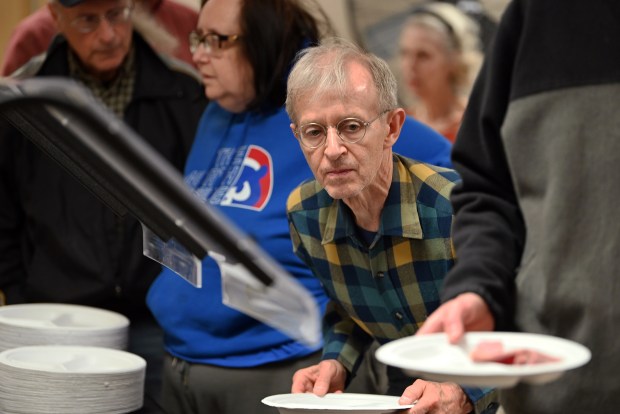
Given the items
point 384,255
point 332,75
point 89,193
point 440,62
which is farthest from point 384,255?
point 440,62

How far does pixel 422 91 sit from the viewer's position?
13.5 feet

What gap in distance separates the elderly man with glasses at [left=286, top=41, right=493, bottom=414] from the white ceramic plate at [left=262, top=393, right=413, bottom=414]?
2.4 inches

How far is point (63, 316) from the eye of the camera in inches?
102

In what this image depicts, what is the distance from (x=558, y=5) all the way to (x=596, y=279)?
360 mm

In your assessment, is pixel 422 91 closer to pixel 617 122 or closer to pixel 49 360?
pixel 49 360

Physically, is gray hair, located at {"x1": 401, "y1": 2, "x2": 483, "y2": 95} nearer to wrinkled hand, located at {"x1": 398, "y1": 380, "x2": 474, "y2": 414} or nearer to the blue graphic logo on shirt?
the blue graphic logo on shirt

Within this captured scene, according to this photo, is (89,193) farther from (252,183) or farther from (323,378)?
(323,378)

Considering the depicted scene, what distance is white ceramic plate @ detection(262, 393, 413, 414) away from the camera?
67.8 inches

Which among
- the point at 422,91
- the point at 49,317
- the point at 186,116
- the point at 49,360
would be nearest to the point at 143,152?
the point at 49,360

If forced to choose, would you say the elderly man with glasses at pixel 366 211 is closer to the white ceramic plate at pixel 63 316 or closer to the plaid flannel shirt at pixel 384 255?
the plaid flannel shirt at pixel 384 255

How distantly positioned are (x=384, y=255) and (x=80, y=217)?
122 cm

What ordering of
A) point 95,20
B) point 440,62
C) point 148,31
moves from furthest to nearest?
point 440,62 → point 148,31 → point 95,20

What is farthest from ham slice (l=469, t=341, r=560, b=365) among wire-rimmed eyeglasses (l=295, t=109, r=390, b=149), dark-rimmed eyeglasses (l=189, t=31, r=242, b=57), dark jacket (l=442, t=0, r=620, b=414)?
dark-rimmed eyeglasses (l=189, t=31, r=242, b=57)

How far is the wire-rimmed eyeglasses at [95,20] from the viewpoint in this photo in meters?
3.08
